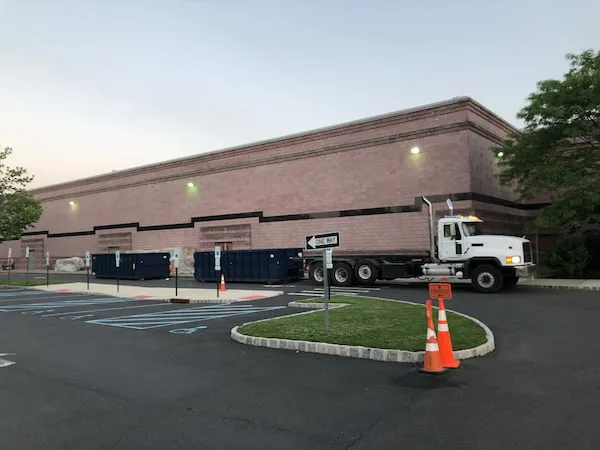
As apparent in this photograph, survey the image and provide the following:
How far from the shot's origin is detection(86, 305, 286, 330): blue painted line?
480 inches

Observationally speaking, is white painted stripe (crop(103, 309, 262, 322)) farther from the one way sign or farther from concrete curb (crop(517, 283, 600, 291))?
concrete curb (crop(517, 283, 600, 291))

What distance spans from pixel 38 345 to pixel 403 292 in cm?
1345

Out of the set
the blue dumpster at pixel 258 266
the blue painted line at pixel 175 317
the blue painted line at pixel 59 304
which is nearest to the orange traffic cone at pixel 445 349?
the blue painted line at pixel 175 317

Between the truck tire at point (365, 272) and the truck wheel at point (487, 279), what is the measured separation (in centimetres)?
447

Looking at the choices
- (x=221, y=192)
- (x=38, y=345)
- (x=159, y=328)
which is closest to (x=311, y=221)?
(x=221, y=192)

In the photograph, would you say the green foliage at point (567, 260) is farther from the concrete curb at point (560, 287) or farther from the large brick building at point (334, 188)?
the concrete curb at point (560, 287)

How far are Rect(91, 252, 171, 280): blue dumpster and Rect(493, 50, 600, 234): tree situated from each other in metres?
22.3

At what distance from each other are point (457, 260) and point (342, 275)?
543 cm

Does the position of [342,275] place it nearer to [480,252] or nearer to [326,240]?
[480,252]

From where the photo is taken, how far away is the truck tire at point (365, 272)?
21.8 metres

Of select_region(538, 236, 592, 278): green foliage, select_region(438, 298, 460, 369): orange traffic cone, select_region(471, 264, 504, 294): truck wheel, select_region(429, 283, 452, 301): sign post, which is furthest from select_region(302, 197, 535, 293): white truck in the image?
select_region(438, 298, 460, 369): orange traffic cone

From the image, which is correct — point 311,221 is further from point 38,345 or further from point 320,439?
point 320,439

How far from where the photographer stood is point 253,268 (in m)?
26.5

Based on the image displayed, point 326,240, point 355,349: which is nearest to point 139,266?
point 326,240
